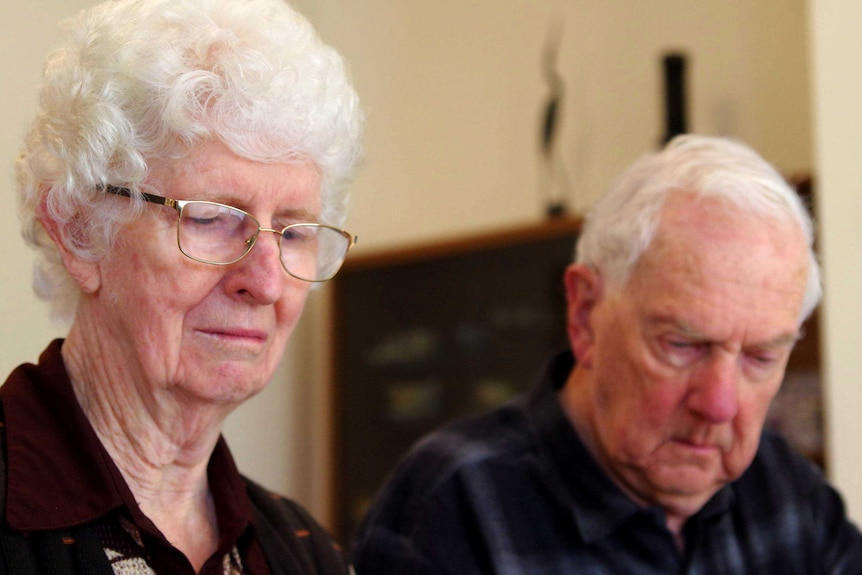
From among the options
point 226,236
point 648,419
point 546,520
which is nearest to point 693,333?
point 648,419

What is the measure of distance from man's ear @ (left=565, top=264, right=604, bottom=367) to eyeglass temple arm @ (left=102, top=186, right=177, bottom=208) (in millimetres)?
815

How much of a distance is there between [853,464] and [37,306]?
1750 millimetres

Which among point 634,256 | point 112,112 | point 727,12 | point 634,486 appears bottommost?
point 634,486

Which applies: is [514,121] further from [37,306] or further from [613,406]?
[37,306]

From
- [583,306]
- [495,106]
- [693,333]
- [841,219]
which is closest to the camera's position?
[693,333]

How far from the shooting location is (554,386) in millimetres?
1806

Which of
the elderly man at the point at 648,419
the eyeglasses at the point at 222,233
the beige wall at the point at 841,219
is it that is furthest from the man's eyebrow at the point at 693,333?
the beige wall at the point at 841,219

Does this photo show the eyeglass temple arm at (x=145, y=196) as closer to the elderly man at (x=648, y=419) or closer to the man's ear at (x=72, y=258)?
the man's ear at (x=72, y=258)

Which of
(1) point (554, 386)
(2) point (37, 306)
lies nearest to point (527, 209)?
(1) point (554, 386)

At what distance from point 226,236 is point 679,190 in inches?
31.9

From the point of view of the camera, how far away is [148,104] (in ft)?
3.67

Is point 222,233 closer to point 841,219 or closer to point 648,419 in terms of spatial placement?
point 648,419

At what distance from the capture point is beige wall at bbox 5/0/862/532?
124 inches

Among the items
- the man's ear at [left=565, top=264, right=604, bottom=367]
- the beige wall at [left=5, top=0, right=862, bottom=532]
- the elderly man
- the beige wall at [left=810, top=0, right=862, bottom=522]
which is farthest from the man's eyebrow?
the beige wall at [left=5, top=0, right=862, bottom=532]
